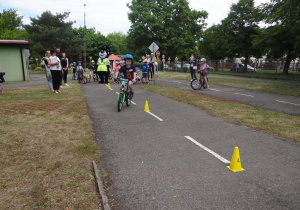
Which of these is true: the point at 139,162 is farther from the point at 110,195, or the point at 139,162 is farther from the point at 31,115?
the point at 31,115

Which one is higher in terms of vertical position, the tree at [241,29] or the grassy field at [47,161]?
the tree at [241,29]

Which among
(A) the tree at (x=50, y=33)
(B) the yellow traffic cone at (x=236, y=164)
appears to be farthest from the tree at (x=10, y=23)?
(B) the yellow traffic cone at (x=236, y=164)

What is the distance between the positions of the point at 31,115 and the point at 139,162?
5124 mm

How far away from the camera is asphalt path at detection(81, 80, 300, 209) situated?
317 centimetres

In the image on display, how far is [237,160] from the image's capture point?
161 inches

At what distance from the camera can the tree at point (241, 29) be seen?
4088 centimetres

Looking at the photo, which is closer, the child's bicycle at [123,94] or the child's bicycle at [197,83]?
the child's bicycle at [123,94]

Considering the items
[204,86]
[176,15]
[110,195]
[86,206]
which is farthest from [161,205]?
[176,15]

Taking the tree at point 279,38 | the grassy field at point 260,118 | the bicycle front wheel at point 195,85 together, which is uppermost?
the tree at point 279,38

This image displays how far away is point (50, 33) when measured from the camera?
38812 mm

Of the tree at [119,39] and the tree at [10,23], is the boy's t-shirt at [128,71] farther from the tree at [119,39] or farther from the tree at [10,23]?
the tree at [119,39]

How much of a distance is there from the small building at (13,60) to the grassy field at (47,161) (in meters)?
16.7

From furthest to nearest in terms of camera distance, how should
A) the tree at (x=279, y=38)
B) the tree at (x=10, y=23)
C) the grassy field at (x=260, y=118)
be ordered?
the tree at (x=10, y=23)
the tree at (x=279, y=38)
the grassy field at (x=260, y=118)

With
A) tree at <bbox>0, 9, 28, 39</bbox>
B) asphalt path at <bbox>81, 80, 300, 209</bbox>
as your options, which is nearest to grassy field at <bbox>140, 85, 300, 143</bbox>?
asphalt path at <bbox>81, 80, 300, 209</bbox>
